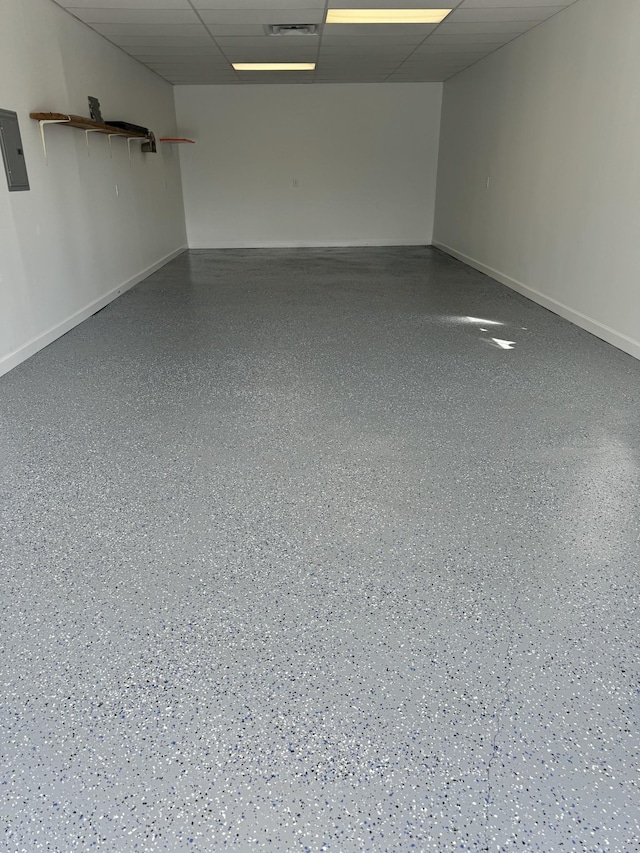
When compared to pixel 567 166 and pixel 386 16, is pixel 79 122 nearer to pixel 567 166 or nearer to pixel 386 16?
pixel 386 16

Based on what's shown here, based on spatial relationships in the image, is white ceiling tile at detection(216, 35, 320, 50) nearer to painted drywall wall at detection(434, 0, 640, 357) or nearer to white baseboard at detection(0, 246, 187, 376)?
painted drywall wall at detection(434, 0, 640, 357)

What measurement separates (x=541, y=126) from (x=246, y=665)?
19.2 ft

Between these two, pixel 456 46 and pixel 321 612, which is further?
pixel 456 46

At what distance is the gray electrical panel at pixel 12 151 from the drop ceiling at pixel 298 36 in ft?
4.97

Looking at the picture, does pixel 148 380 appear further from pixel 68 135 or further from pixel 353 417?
pixel 68 135

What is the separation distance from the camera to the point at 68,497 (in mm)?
2455

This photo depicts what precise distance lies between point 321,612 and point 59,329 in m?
3.94

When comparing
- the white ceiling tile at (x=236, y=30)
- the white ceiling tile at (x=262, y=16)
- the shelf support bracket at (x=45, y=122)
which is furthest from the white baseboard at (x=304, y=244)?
the shelf support bracket at (x=45, y=122)

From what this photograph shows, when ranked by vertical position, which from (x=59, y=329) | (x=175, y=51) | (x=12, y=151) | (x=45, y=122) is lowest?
(x=59, y=329)

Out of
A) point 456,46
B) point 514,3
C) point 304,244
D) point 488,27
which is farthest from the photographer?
point 304,244

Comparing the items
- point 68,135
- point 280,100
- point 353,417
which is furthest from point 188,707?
point 280,100

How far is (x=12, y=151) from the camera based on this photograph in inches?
158

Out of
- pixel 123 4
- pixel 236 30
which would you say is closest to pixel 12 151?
pixel 123 4

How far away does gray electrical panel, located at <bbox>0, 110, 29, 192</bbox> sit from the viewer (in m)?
3.92
